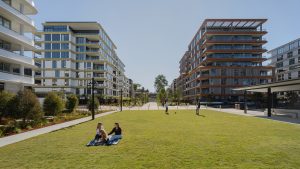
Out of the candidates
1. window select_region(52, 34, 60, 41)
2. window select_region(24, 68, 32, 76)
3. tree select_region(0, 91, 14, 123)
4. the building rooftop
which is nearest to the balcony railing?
window select_region(24, 68, 32, 76)

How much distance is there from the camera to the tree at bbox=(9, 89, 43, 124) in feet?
59.7

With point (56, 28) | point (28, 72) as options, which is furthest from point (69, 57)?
point (28, 72)

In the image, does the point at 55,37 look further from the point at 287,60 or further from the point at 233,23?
the point at 287,60

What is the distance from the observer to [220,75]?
75500 mm

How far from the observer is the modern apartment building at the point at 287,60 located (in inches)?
3465

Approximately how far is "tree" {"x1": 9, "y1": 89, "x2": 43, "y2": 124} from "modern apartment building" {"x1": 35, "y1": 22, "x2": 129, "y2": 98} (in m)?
49.4

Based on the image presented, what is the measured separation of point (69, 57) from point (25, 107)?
181 ft

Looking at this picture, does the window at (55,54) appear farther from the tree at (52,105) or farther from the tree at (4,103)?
the tree at (4,103)

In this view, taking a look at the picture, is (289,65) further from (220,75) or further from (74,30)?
(74,30)

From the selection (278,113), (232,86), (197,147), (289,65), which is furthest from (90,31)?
(289,65)

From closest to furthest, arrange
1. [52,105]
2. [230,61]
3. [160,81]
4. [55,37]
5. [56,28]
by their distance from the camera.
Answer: [52,105]
[55,37]
[56,28]
[230,61]
[160,81]

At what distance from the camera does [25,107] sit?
59.6 ft

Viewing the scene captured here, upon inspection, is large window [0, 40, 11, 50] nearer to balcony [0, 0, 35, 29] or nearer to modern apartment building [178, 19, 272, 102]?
balcony [0, 0, 35, 29]

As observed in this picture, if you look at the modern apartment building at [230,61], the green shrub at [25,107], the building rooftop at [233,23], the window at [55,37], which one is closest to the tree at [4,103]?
the green shrub at [25,107]
